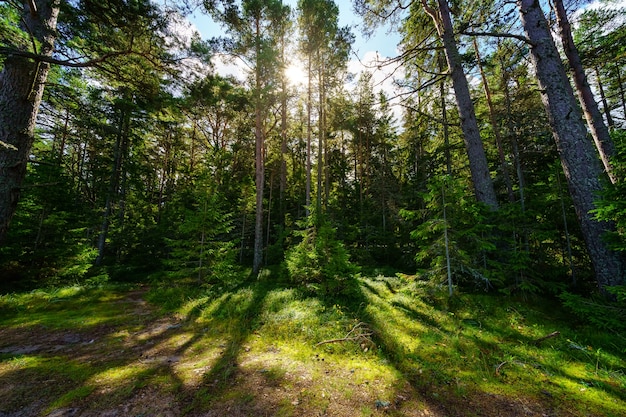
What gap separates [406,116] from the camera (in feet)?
56.1

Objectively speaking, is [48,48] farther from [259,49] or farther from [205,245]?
[259,49]

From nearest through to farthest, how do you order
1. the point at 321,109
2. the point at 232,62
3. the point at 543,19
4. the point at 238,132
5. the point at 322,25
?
the point at 543,19 < the point at 232,62 < the point at 322,25 < the point at 321,109 < the point at 238,132

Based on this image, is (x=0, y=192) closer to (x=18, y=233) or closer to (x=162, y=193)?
(x=18, y=233)

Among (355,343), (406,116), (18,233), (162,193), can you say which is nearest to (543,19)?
(355,343)

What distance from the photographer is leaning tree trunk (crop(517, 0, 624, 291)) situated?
409 cm

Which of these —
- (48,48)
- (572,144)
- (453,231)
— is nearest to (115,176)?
(48,48)

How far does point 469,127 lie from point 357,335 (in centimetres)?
627

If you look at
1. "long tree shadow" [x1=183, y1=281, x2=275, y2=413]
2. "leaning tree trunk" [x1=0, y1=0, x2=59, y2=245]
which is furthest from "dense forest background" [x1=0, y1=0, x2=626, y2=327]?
"long tree shadow" [x1=183, y1=281, x2=275, y2=413]

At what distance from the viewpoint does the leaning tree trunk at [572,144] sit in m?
4.09

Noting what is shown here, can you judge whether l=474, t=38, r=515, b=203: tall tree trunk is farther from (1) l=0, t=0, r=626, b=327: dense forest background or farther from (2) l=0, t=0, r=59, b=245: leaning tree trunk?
(2) l=0, t=0, r=59, b=245: leaning tree trunk

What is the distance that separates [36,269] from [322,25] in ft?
57.9

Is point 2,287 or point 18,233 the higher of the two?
point 18,233

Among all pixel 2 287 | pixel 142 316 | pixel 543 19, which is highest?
pixel 543 19

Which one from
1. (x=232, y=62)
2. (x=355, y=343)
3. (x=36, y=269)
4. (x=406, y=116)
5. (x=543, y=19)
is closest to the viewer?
(x=355, y=343)
